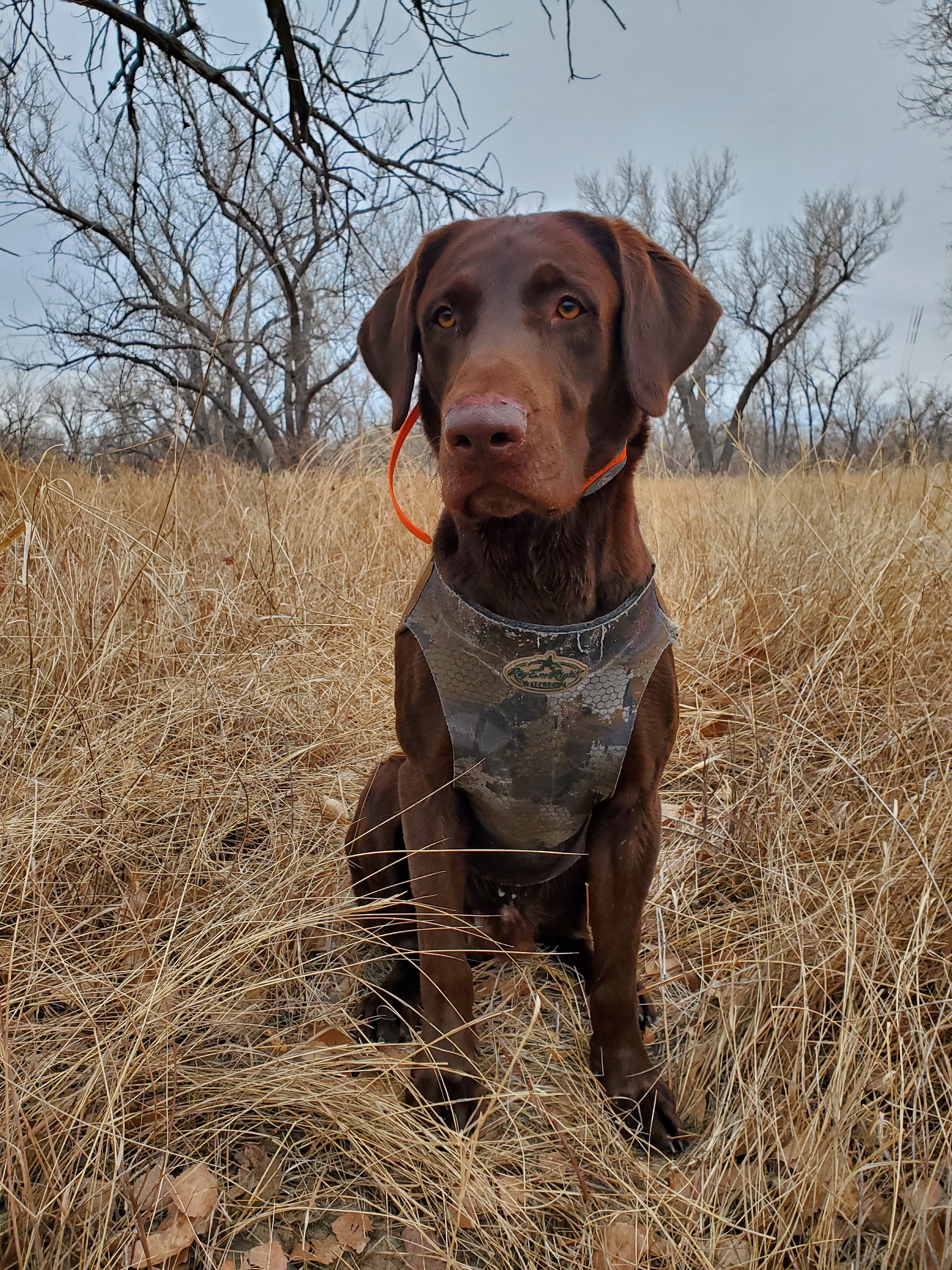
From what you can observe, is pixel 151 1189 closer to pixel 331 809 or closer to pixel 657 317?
pixel 331 809

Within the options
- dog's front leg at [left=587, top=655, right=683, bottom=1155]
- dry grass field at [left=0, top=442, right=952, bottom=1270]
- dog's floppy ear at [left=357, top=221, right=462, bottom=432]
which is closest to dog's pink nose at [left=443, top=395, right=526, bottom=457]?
dog's floppy ear at [left=357, top=221, right=462, bottom=432]

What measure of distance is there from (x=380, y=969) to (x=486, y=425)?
1.57 m

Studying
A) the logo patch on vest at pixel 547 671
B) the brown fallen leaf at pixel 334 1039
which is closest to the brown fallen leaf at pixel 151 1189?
the brown fallen leaf at pixel 334 1039

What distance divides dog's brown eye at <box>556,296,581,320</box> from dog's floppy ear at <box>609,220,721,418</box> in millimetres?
104

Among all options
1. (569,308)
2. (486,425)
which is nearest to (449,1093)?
(486,425)

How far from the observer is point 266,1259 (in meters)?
1.30

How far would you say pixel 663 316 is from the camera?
5.39ft

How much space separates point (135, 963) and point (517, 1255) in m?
0.95

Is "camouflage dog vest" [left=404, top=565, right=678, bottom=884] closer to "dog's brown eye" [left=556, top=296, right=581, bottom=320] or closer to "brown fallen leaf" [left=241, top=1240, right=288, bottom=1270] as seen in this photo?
"dog's brown eye" [left=556, top=296, right=581, bottom=320]

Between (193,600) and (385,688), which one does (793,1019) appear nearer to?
(385,688)

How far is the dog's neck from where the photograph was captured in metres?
1.56

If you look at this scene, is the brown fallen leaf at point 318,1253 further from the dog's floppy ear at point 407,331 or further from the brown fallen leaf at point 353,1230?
the dog's floppy ear at point 407,331

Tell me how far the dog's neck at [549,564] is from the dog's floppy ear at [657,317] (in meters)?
0.20

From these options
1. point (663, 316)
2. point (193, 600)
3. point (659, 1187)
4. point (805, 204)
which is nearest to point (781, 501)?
point (663, 316)
